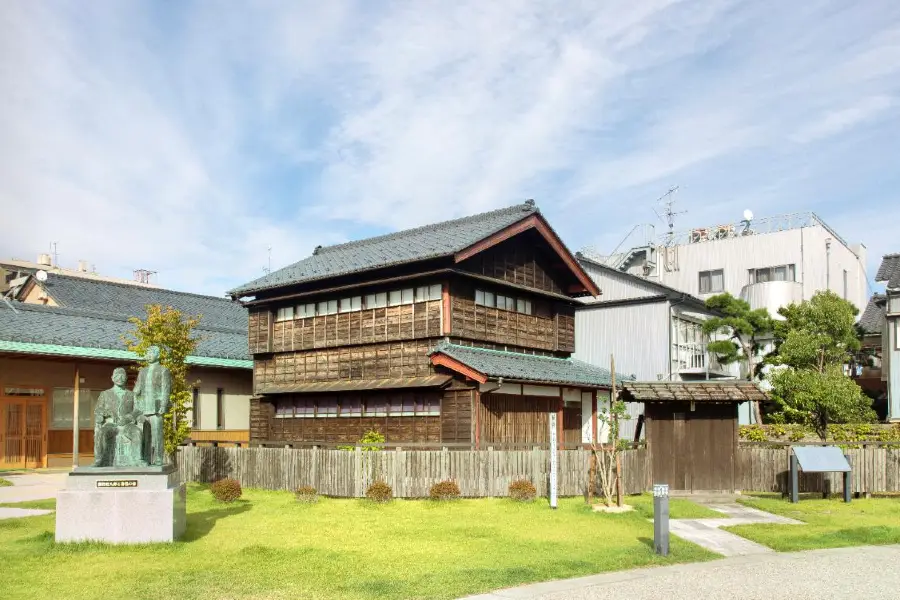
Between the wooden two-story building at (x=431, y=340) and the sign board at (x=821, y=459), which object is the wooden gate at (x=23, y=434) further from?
the sign board at (x=821, y=459)

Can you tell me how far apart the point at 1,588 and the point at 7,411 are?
19.4 m

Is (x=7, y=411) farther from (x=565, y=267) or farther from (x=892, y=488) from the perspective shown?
(x=892, y=488)

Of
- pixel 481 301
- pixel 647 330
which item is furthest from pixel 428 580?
pixel 647 330

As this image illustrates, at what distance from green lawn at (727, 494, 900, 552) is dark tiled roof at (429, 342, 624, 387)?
6688mm

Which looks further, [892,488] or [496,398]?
[496,398]

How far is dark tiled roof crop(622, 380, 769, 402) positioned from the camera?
2178 centimetres

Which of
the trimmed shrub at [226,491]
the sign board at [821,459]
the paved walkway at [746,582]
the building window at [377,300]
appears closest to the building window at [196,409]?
the building window at [377,300]

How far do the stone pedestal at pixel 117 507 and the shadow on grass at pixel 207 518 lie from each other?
34.8 inches

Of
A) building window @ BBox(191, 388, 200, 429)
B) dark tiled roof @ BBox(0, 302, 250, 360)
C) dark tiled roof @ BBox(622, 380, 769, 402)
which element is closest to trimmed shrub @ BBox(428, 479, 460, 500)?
dark tiled roof @ BBox(622, 380, 769, 402)

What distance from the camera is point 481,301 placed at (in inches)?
1065

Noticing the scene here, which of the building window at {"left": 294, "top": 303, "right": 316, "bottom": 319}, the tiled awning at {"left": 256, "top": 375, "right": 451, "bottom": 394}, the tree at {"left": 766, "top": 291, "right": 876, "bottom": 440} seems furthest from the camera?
the tree at {"left": 766, "top": 291, "right": 876, "bottom": 440}

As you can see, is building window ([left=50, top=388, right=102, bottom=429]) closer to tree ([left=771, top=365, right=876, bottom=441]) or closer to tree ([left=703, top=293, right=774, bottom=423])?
tree ([left=771, top=365, right=876, bottom=441])

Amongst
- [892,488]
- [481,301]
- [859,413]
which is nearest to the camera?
[892,488]

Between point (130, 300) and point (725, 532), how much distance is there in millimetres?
30175
